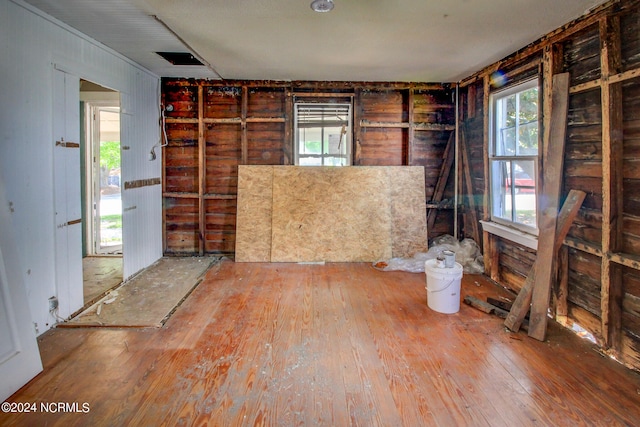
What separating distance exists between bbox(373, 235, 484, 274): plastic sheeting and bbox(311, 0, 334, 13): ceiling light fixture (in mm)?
2952

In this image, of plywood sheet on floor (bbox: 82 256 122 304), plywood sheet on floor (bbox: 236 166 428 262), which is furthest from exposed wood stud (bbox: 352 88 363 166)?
plywood sheet on floor (bbox: 82 256 122 304)

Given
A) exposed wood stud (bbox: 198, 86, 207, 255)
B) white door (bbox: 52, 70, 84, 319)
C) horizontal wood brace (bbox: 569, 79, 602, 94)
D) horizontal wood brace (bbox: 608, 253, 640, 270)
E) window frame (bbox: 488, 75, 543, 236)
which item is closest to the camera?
horizontal wood brace (bbox: 608, 253, 640, 270)

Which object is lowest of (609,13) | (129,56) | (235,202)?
(235,202)

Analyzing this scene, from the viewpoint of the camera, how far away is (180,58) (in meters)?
4.04

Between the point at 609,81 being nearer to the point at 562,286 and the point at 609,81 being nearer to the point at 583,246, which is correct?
the point at 583,246

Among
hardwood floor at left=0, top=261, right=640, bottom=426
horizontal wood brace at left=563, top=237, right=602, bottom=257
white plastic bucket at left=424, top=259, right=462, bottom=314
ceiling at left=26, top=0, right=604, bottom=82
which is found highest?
ceiling at left=26, top=0, right=604, bottom=82

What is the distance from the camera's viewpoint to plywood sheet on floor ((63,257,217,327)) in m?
2.99

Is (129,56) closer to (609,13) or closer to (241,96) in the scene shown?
(241,96)

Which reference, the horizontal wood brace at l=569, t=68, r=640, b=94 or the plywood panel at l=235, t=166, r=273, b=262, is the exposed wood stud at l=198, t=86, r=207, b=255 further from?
the horizontal wood brace at l=569, t=68, r=640, b=94

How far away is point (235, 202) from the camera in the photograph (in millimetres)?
5137

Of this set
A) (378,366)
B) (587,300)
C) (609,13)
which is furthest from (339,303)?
(609,13)

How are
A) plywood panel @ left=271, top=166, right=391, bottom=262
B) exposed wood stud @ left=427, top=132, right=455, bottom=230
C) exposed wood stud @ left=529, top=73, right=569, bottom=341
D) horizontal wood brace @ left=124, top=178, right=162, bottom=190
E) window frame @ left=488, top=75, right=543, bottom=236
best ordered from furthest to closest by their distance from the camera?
exposed wood stud @ left=427, top=132, right=455, bottom=230 → plywood panel @ left=271, top=166, right=391, bottom=262 → horizontal wood brace @ left=124, top=178, right=162, bottom=190 → window frame @ left=488, top=75, right=543, bottom=236 → exposed wood stud @ left=529, top=73, right=569, bottom=341

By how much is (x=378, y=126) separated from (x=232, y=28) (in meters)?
2.59

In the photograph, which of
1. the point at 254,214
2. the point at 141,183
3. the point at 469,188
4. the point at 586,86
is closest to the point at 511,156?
the point at 469,188
